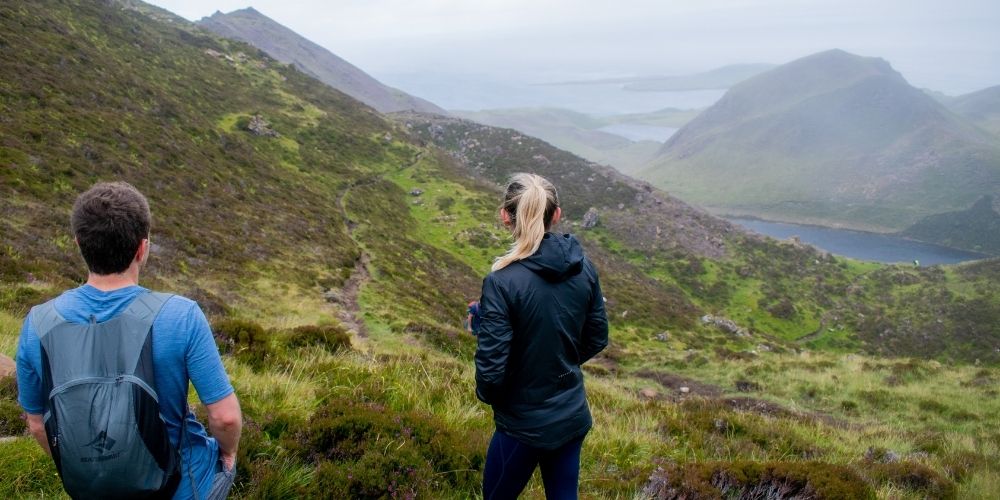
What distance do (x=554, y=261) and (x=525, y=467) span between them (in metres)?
1.44

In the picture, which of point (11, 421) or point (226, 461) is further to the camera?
point (11, 421)

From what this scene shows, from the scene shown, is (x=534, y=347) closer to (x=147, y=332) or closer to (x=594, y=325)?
(x=594, y=325)

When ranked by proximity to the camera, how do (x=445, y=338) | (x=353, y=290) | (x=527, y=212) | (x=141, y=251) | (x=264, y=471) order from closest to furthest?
(x=141, y=251) → (x=527, y=212) → (x=264, y=471) → (x=445, y=338) → (x=353, y=290)

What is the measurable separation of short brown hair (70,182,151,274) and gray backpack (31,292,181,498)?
0.84 ft

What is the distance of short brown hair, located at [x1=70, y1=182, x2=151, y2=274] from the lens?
219 centimetres

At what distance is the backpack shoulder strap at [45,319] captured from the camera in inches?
85.8

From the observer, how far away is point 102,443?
2.08m

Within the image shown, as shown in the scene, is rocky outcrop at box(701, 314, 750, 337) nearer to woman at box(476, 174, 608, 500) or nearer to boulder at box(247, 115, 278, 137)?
woman at box(476, 174, 608, 500)

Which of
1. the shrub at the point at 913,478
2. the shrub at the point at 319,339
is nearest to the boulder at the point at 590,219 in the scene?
the shrub at the point at 319,339

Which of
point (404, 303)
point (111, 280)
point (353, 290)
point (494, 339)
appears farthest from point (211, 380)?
point (353, 290)

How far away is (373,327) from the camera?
1752 cm

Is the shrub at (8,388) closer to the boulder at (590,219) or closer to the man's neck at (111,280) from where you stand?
the man's neck at (111,280)

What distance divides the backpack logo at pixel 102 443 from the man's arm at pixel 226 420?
1.36ft

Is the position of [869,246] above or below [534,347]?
below
